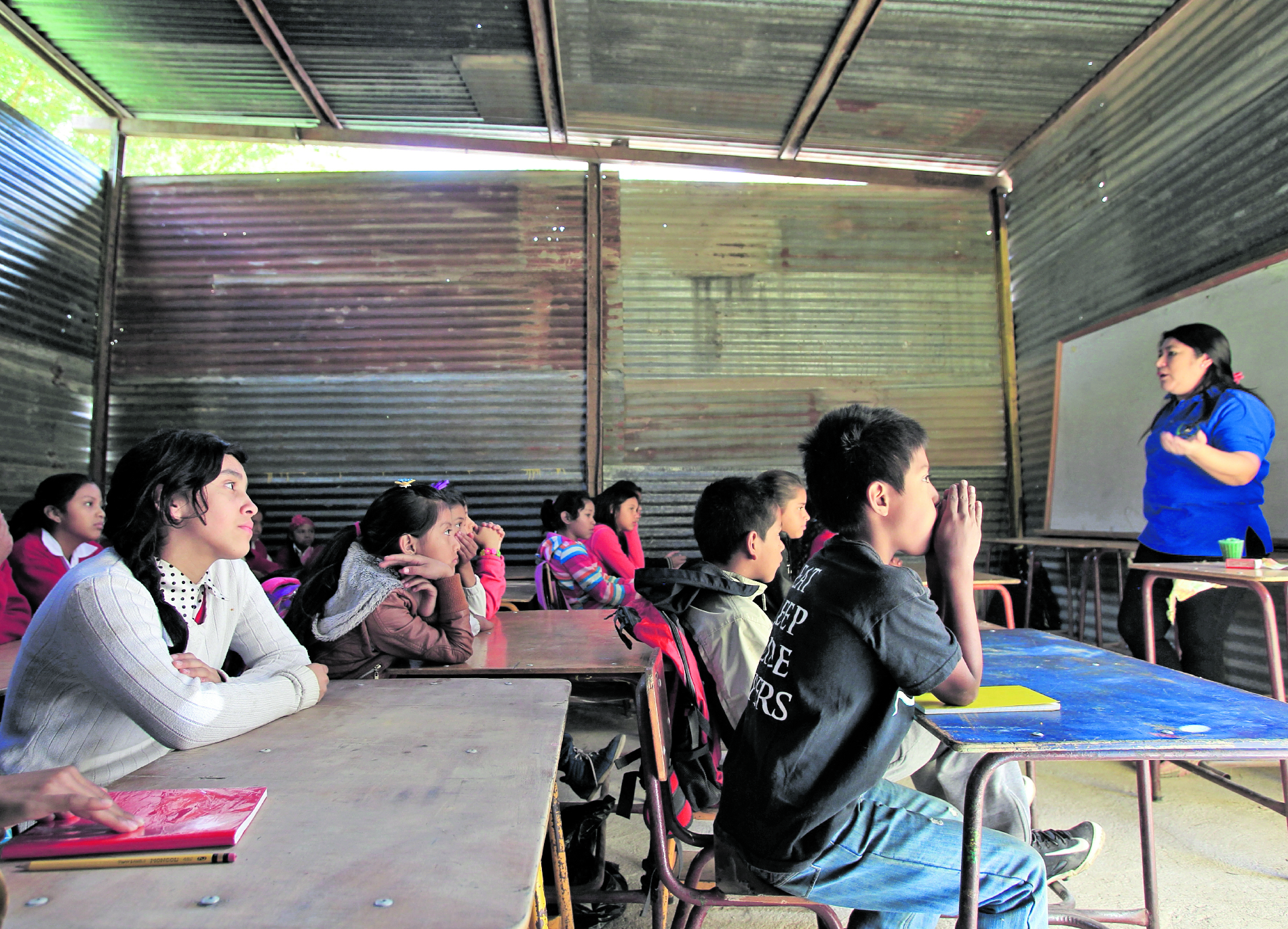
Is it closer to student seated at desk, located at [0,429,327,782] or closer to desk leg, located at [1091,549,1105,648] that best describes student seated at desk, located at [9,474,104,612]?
student seated at desk, located at [0,429,327,782]

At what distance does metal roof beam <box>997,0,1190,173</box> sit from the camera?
440cm

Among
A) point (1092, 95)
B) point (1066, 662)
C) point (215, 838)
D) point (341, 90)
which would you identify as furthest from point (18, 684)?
point (1092, 95)

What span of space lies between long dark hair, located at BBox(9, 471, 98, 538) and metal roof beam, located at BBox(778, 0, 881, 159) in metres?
5.09

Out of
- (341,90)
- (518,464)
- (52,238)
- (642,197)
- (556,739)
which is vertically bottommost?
(556,739)

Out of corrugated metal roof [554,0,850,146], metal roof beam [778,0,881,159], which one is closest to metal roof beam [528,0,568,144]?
corrugated metal roof [554,0,850,146]

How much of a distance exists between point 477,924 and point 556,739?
63cm

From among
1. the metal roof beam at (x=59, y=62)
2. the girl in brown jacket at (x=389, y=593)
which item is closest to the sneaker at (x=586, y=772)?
the girl in brown jacket at (x=389, y=593)

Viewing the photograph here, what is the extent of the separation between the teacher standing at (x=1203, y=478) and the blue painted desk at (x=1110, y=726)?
68.7 inches

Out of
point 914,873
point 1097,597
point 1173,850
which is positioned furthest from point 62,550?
point 1097,597

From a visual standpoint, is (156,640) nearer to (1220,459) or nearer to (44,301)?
(1220,459)

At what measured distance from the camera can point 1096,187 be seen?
515cm

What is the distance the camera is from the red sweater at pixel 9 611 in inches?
117

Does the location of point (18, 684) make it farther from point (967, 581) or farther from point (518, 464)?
point (518, 464)

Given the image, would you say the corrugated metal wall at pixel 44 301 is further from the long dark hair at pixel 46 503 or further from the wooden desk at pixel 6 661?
the wooden desk at pixel 6 661
